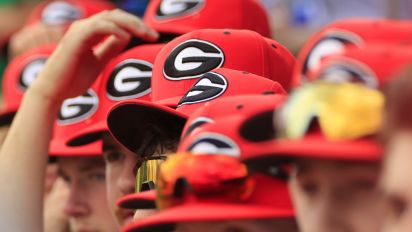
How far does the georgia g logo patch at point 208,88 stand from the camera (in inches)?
109

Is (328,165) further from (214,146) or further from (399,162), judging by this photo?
(214,146)

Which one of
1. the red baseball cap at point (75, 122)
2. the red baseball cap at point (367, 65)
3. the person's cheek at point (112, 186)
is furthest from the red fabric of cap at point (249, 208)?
the red baseball cap at point (75, 122)

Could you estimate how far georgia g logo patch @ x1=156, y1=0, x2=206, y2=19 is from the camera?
377 centimetres

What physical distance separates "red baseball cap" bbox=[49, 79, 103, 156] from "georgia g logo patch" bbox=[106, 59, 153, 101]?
0.44ft

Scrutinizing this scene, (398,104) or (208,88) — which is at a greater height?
(398,104)

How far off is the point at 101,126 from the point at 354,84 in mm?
2011

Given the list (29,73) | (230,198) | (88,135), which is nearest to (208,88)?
Answer: (230,198)

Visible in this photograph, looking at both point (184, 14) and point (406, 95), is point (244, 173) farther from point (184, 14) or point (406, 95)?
point (184, 14)

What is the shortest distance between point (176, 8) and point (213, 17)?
0.55 ft

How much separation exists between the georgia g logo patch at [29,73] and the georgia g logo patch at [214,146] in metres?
2.27

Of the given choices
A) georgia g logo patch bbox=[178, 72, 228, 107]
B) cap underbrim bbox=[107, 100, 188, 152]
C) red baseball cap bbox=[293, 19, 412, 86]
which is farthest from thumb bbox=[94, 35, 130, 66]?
red baseball cap bbox=[293, 19, 412, 86]

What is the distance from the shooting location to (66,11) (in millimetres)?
5359

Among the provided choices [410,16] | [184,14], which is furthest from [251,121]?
[410,16]

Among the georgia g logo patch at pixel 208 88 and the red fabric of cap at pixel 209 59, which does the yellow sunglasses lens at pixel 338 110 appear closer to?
the georgia g logo patch at pixel 208 88
